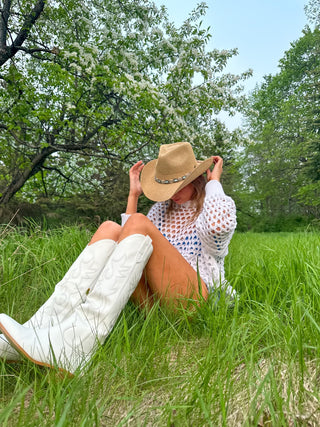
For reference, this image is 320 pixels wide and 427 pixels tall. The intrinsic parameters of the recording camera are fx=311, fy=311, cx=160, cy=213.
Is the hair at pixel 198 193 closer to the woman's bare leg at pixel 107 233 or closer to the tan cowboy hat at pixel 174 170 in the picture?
the tan cowboy hat at pixel 174 170

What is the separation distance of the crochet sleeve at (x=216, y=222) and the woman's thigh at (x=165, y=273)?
0.21m

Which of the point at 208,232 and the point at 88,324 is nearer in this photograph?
the point at 88,324

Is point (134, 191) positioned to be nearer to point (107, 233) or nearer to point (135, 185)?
point (135, 185)

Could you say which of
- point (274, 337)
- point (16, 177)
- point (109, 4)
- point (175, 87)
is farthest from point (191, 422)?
point (109, 4)

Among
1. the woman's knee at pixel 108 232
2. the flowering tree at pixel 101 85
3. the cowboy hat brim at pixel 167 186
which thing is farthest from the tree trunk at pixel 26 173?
the woman's knee at pixel 108 232

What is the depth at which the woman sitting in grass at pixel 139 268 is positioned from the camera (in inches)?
46.6

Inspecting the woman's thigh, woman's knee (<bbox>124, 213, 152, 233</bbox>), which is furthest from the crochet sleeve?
woman's knee (<bbox>124, 213, 152, 233</bbox>)

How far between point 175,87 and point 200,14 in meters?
2.44

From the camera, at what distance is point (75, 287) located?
1480 mm

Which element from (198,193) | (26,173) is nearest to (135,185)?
(198,193)

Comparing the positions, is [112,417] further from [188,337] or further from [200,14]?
[200,14]

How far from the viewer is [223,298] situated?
150 cm

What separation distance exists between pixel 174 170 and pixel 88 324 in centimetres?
113

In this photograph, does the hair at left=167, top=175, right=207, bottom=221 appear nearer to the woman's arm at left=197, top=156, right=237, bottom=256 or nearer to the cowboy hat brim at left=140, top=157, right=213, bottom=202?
the cowboy hat brim at left=140, top=157, right=213, bottom=202
